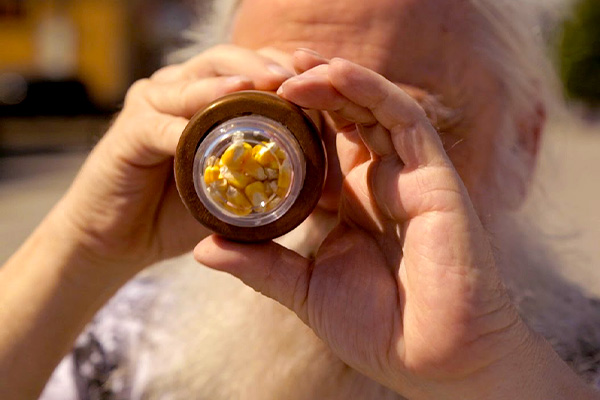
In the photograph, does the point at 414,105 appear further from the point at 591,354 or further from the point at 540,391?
the point at 591,354

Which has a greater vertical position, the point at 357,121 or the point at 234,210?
the point at 357,121

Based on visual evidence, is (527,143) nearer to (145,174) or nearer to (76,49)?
(145,174)

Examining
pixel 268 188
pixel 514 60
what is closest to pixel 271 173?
pixel 268 188

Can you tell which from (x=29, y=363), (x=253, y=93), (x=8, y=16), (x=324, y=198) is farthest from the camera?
(x=8, y=16)

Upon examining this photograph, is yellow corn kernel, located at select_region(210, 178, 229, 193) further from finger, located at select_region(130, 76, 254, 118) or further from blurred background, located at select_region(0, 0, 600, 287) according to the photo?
blurred background, located at select_region(0, 0, 600, 287)

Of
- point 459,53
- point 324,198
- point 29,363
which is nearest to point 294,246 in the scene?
point 324,198

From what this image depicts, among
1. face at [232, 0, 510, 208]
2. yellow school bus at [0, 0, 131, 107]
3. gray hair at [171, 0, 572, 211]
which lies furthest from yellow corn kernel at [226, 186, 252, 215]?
yellow school bus at [0, 0, 131, 107]
